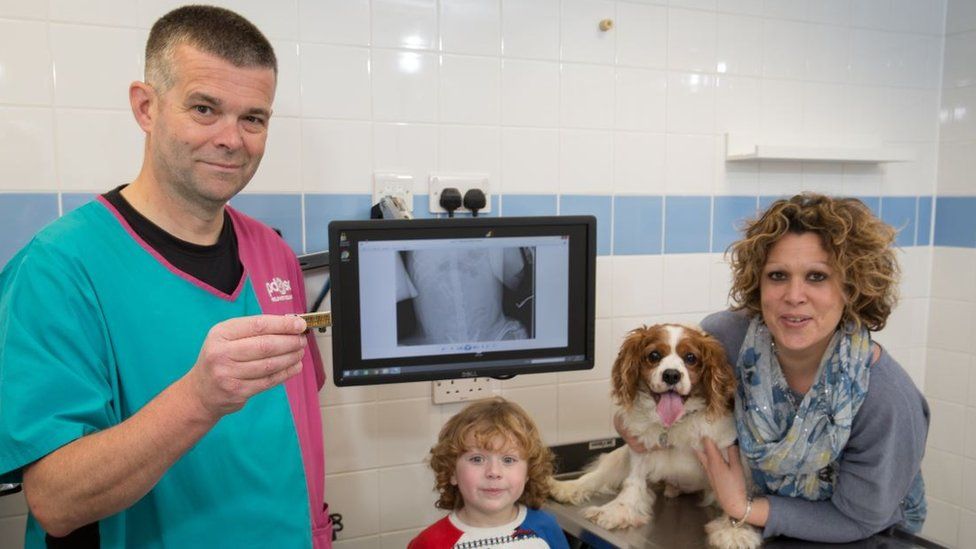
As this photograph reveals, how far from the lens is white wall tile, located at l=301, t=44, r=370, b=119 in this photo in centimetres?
179

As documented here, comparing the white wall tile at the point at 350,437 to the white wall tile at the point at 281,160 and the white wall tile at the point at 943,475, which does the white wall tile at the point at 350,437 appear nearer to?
the white wall tile at the point at 281,160

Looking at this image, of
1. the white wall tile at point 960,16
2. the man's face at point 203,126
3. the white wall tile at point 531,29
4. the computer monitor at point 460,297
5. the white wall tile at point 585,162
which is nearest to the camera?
the man's face at point 203,126

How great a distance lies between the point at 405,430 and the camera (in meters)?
1.98

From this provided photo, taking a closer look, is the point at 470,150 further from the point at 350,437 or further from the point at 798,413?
the point at 798,413

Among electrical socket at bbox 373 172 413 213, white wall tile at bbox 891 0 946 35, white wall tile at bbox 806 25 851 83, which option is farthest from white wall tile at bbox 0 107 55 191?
white wall tile at bbox 891 0 946 35

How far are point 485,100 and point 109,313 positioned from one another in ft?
3.93

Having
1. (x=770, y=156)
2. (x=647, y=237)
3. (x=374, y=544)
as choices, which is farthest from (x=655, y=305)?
(x=374, y=544)

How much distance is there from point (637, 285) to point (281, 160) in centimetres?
114

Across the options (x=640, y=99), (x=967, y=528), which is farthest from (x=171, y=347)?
(x=967, y=528)

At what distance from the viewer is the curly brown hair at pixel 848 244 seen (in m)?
1.42

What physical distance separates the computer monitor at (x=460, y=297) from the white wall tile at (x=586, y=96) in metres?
0.73

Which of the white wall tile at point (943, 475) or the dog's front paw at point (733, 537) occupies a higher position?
the dog's front paw at point (733, 537)

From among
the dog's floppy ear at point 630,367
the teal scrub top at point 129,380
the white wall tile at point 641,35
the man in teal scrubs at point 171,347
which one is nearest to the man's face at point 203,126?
the man in teal scrubs at point 171,347

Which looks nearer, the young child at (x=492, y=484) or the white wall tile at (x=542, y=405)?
the young child at (x=492, y=484)
